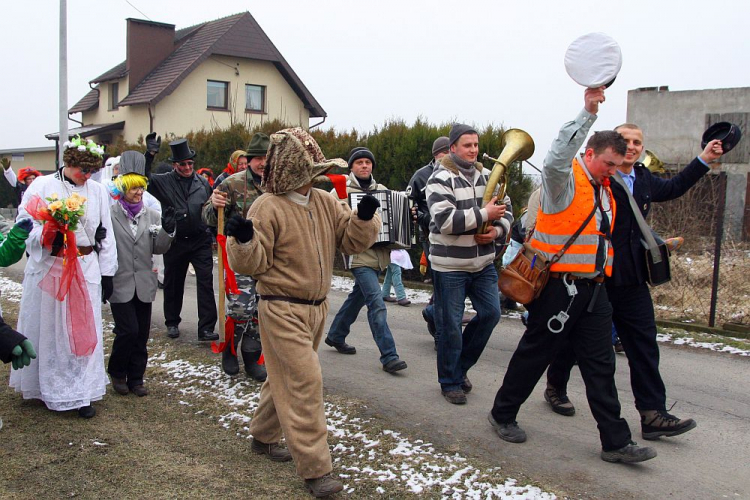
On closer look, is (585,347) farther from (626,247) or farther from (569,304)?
(626,247)

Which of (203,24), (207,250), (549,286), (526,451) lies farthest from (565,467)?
(203,24)

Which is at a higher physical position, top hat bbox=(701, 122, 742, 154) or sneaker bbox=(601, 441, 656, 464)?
top hat bbox=(701, 122, 742, 154)

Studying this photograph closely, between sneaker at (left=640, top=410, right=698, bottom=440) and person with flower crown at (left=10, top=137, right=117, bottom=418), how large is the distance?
13.2ft

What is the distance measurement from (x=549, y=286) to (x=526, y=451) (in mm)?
1088

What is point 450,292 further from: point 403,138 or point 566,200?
point 403,138

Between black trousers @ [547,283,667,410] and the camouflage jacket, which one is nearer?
black trousers @ [547,283,667,410]

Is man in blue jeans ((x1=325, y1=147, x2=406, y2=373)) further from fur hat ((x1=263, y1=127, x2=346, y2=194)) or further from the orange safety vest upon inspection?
fur hat ((x1=263, y1=127, x2=346, y2=194))

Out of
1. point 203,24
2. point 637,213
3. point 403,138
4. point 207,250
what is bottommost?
point 207,250

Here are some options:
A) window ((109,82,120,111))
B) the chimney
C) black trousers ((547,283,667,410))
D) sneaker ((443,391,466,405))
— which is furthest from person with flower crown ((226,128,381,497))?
window ((109,82,120,111))

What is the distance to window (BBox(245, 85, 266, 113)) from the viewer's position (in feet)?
103

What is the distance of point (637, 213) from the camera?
4.79 metres

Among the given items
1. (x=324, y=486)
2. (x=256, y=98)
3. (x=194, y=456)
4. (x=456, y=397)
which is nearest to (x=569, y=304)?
(x=456, y=397)

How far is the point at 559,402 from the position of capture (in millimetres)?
5320

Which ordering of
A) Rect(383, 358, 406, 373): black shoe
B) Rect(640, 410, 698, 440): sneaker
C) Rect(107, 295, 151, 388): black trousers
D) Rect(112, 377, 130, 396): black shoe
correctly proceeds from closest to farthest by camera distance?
Rect(640, 410, 698, 440): sneaker → Rect(107, 295, 151, 388): black trousers → Rect(112, 377, 130, 396): black shoe → Rect(383, 358, 406, 373): black shoe
